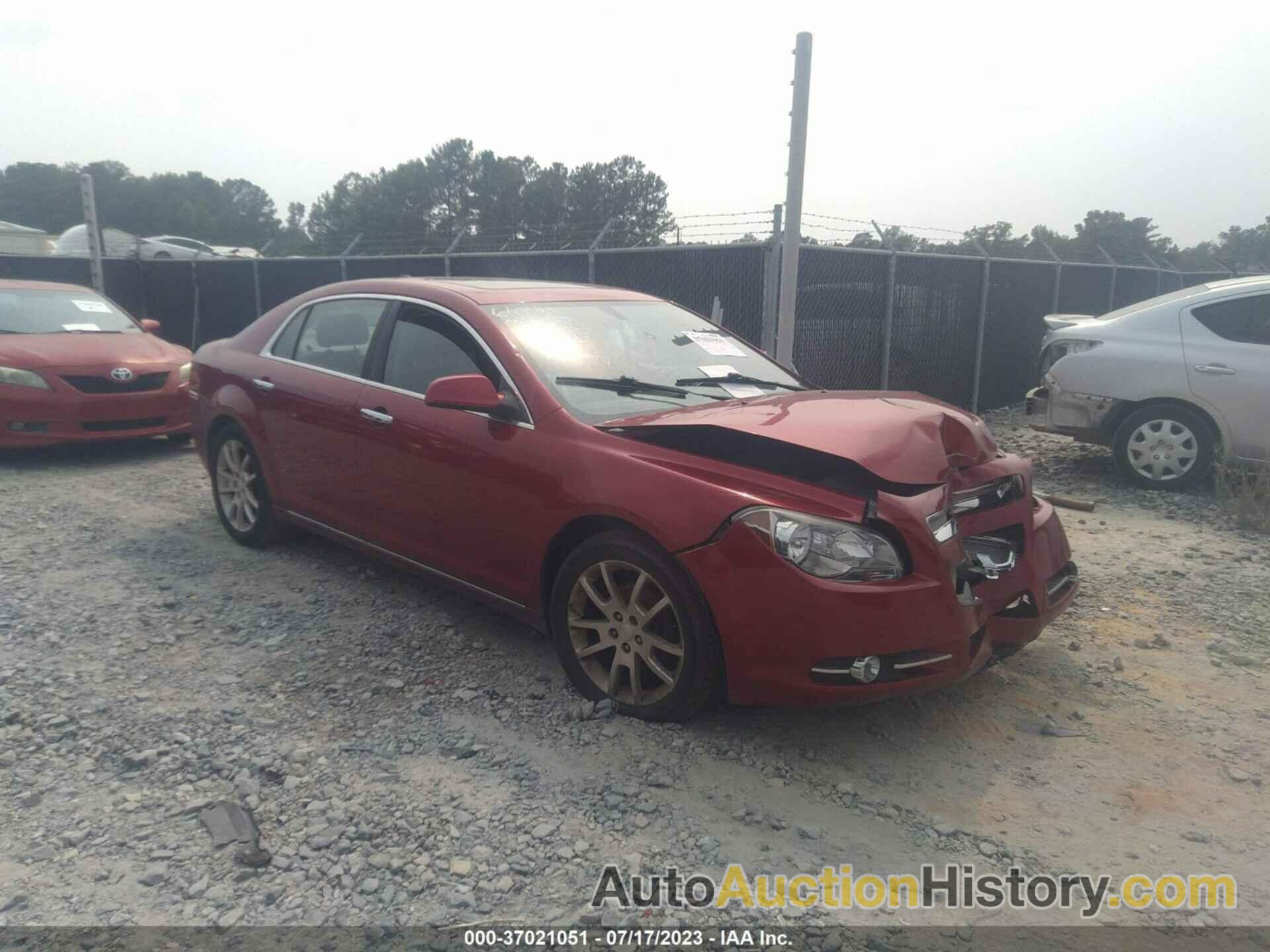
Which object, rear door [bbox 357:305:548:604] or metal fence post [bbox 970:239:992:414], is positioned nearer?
rear door [bbox 357:305:548:604]

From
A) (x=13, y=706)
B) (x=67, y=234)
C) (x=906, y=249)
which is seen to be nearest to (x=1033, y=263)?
Answer: (x=906, y=249)

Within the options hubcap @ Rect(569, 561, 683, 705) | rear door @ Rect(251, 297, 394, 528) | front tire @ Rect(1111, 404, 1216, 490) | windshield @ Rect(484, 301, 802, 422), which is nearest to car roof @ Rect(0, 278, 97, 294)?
rear door @ Rect(251, 297, 394, 528)

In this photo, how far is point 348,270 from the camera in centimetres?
1266

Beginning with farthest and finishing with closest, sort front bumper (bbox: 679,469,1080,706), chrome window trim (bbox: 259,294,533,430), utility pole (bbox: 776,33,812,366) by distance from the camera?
utility pole (bbox: 776,33,812,366), chrome window trim (bbox: 259,294,533,430), front bumper (bbox: 679,469,1080,706)

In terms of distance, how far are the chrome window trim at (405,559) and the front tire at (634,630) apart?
0.34 meters

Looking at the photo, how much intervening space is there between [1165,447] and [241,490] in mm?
6577

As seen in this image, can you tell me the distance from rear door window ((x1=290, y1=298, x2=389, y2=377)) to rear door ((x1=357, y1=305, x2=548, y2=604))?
168 mm

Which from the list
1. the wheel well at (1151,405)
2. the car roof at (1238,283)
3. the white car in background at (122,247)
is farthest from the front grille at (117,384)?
the white car in background at (122,247)

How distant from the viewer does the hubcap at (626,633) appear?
11.0 ft

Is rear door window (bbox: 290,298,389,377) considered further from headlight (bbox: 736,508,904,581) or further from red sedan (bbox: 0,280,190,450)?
red sedan (bbox: 0,280,190,450)

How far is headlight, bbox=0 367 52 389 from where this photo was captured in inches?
307

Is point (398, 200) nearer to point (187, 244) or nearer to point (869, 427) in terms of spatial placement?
point (187, 244)

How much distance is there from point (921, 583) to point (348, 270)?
11.1 m

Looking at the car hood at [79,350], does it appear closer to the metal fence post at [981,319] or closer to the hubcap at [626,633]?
the hubcap at [626,633]
